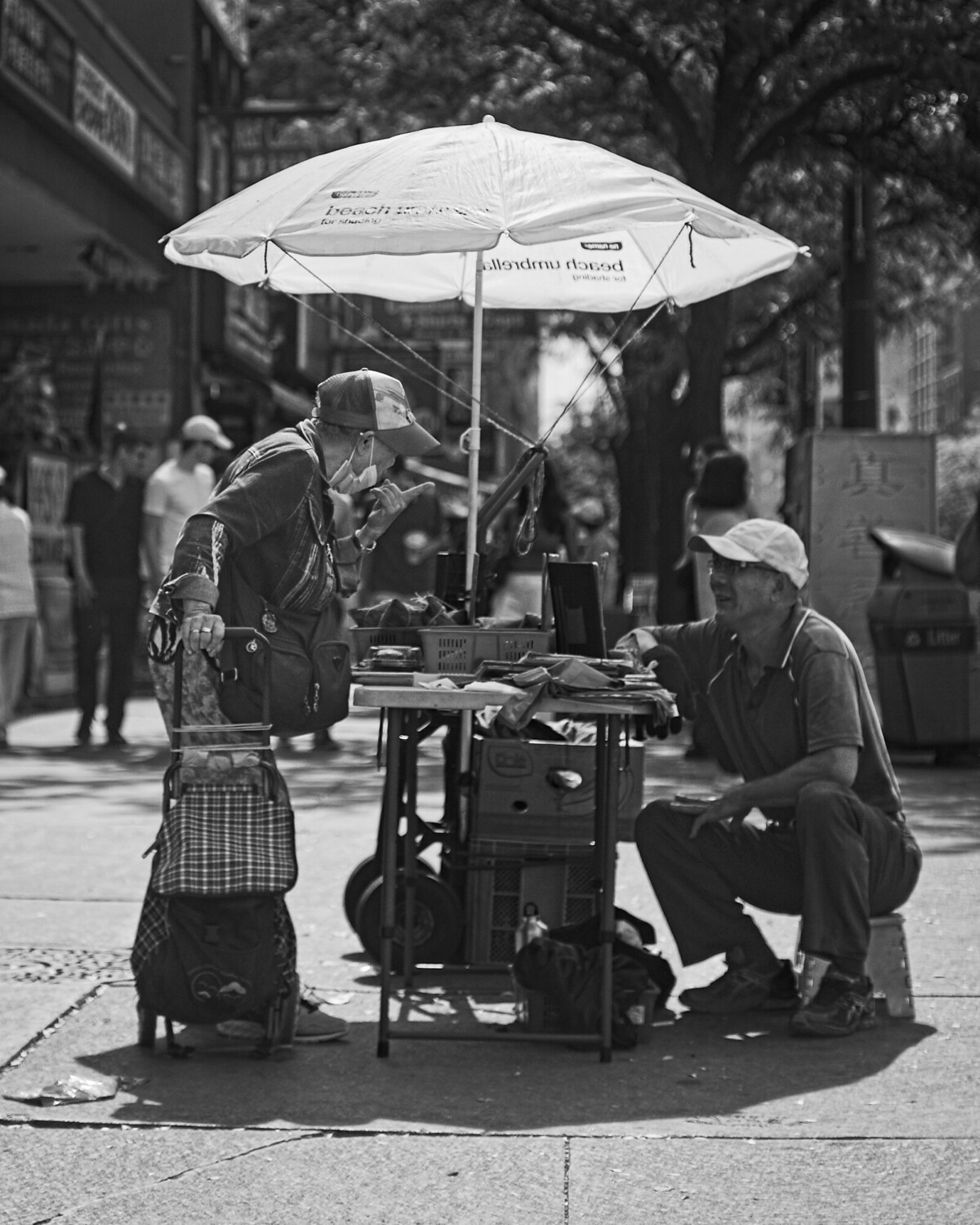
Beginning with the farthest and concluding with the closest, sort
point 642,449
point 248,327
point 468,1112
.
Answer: point 642,449
point 248,327
point 468,1112

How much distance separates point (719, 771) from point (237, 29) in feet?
46.2

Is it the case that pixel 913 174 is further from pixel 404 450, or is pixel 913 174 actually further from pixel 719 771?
pixel 404 450

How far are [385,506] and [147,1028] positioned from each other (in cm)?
168

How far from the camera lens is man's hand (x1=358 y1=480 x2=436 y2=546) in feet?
18.5

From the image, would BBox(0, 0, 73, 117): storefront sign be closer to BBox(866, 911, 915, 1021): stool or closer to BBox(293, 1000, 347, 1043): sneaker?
BBox(293, 1000, 347, 1043): sneaker

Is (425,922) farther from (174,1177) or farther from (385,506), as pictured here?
(174,1177)

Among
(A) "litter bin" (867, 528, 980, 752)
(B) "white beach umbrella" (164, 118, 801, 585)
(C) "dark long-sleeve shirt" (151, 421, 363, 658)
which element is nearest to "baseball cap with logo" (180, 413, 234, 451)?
(A) "litter bin" (867, 528, 980, 752)

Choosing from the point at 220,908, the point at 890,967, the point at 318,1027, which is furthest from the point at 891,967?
the point at 220,908

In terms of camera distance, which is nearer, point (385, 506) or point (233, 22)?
point (385, 506)

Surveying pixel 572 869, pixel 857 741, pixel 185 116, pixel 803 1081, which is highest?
pixel 185 116

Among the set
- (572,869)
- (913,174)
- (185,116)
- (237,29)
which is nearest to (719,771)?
(572,869)

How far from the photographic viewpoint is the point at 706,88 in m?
16.1

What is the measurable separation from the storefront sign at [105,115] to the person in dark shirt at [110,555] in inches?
→ 191

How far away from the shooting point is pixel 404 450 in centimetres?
536
